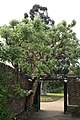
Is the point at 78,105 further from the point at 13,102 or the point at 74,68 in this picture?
the point at 13,102

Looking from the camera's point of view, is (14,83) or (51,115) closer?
(14,83)

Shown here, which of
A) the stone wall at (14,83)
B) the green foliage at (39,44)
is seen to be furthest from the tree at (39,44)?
the stone wall at (14,83)

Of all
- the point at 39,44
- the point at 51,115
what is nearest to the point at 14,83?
the point at 39,44

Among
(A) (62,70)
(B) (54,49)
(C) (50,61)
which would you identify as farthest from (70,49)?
(A) (62,70)

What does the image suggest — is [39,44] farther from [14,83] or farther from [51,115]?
[51,115]

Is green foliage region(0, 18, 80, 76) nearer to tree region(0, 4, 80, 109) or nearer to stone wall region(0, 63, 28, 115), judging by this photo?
tree region(0, 4, 80, 109)

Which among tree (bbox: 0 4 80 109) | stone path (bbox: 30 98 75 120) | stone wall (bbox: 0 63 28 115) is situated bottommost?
stone path (bbox: 30 98 75 120)

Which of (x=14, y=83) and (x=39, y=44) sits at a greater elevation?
(x=39, y=44)

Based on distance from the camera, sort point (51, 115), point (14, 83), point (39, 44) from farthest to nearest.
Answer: point (51, 115), point (39, 44), point (14, 83)

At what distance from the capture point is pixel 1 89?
5016 mm

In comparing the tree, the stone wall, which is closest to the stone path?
the stone wall

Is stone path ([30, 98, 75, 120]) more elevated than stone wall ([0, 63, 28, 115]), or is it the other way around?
stone wall ([0, 63, 28, 115])

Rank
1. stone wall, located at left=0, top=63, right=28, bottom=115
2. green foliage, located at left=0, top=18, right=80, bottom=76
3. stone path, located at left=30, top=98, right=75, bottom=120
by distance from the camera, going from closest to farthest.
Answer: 1. stone wall, located at left=0, top=63, right=28, bottom=115
2. green foliage, located at left=0, top=18, right=80, bottom=76
3. stone path, located at left=30, top=98, right=75, bottom=120

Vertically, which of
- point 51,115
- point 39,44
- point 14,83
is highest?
point 39,44
